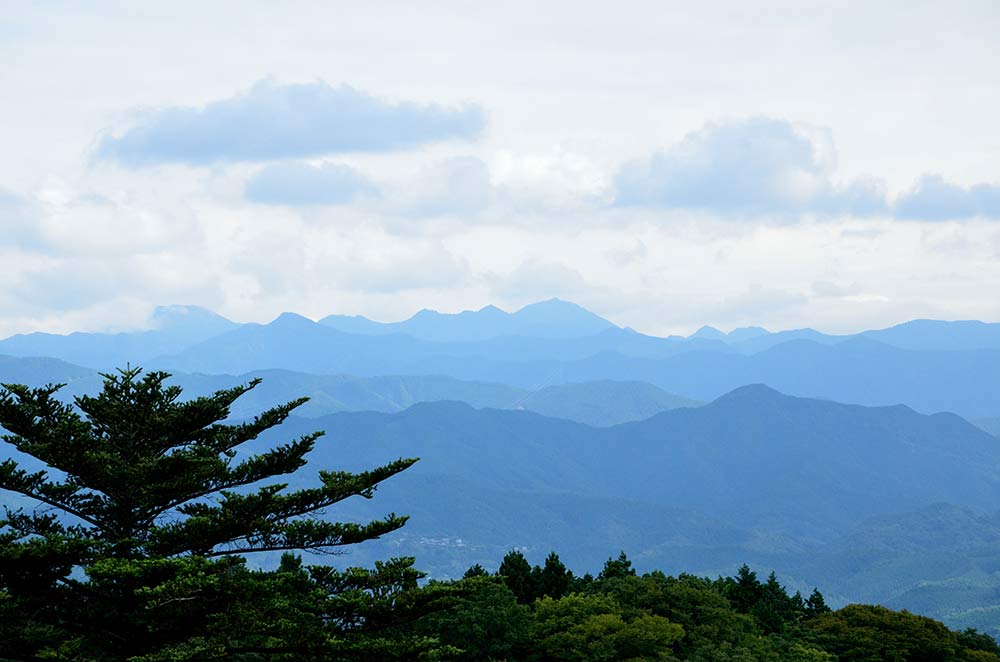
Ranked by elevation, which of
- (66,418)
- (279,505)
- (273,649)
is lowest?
(273,649)

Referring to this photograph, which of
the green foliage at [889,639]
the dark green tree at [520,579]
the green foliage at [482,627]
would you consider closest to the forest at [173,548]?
the green foliage at [482,627]

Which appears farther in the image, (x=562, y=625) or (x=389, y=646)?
(x=562, y=625)

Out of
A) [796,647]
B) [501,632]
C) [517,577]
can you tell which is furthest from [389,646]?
[517,577]

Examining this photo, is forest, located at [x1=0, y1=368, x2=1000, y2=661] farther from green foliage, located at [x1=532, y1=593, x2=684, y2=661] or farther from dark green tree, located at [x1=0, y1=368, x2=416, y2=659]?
green foliage, located at [x1=532, y1=593, x2=684, y2=661]

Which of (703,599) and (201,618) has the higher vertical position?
(703,599)

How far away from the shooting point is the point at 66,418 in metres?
23.2

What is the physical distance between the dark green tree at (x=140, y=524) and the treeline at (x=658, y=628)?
52.8ft

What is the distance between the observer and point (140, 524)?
24.9m

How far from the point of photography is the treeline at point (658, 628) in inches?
1833

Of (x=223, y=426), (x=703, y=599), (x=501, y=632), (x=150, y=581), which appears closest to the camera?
(x=150, y=581)

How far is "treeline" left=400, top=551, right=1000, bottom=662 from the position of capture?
46562mm

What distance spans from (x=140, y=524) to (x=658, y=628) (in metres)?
29.2

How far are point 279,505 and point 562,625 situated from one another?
27.1 meters

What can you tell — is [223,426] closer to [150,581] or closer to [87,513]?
[87,513]
